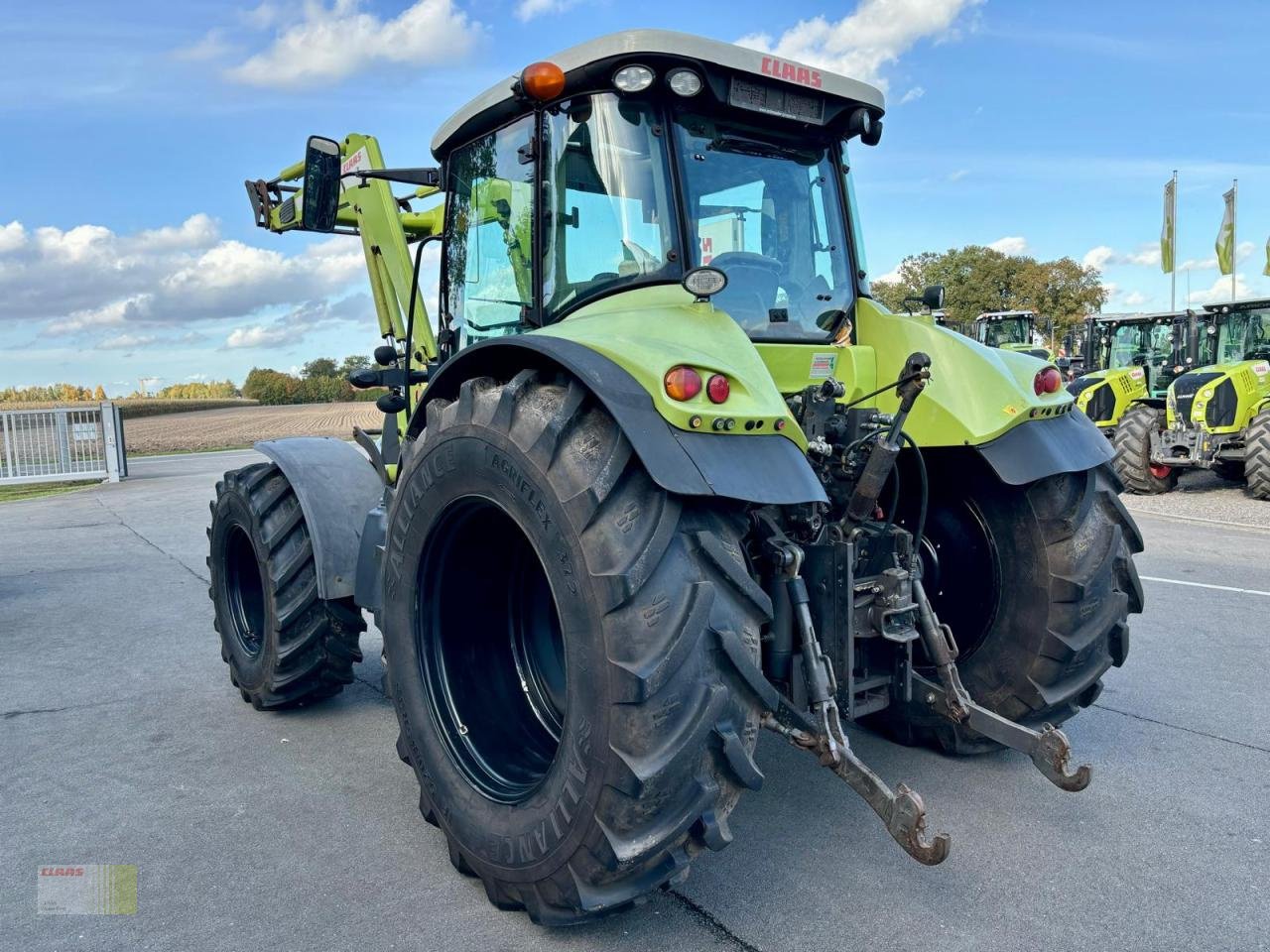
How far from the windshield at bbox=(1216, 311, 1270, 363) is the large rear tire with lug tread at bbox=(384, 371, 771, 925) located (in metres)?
14.4

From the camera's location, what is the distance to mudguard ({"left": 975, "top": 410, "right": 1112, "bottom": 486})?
3523 millimetres

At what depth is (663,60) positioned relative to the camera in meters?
3.21

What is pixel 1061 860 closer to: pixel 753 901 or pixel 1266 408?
pixel 753 901

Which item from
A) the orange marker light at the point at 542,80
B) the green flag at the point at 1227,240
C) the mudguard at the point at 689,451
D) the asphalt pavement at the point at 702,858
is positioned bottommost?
the asphalt pavement at the point at 702,858

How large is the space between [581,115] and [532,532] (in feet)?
5.14

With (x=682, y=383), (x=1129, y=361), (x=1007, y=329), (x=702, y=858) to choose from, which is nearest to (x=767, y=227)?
(x=682, y=383)

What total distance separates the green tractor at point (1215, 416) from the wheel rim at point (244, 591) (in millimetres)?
12308

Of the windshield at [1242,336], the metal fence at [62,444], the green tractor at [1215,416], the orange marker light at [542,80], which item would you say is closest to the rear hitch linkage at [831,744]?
the orange marker light at [542,80]

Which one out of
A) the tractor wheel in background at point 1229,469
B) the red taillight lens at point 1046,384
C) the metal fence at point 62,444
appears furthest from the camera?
the metal fence at point 62,444

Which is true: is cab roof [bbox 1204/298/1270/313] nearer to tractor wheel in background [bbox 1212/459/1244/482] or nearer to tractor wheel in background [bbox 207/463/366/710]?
tractor wheel in background [bbox 1212/459/1244/482]

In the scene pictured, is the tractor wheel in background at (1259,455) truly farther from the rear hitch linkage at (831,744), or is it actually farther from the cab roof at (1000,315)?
the rear hitch linkage at (831,744)

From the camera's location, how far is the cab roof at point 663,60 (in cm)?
318

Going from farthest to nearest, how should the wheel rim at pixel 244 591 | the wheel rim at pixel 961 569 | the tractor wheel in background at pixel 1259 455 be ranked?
the tractor wheel in background at pixel 1259 455 → the wheel rim at pixel 244 591 → the wheel rim at pixel 961 569

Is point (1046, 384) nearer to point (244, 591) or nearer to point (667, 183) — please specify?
point (667, 183)
